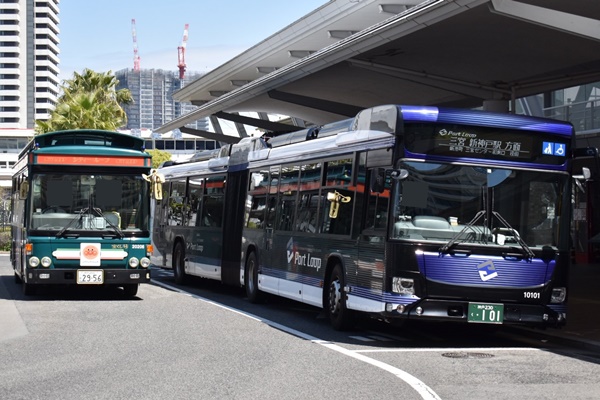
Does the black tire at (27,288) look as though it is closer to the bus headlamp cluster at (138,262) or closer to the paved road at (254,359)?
the paved road at (254,359)

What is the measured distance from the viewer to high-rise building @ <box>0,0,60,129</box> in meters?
192

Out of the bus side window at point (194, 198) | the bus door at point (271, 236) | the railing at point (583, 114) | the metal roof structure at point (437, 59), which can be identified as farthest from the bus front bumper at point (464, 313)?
the railing at point (583, 114)

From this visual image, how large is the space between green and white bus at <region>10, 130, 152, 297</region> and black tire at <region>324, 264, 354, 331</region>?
5248mm

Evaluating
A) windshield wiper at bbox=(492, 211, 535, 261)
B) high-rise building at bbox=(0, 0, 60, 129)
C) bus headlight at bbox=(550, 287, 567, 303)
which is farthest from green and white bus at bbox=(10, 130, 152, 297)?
high-rise building at bbox=(0, 0, 60, 129)

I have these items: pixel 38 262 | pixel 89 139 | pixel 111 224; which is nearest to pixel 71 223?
pixel 111 224

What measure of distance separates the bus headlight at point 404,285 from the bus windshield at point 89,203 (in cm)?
785

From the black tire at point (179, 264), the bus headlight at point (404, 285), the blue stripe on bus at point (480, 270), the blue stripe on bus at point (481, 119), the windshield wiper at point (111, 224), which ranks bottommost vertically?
the black tire at point (179, 264)

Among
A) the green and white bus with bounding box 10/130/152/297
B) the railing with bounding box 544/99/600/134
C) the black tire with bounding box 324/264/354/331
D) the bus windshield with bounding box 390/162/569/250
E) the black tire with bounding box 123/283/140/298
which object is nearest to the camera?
the bus windshield with bounding box 390/162/569/250

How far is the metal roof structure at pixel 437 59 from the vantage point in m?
20.5

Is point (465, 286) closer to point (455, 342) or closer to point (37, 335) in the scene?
point (455, 342)

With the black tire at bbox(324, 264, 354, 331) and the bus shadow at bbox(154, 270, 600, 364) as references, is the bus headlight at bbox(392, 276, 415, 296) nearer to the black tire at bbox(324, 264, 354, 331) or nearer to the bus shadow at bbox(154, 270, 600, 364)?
the bus shadow at bbox(154, 270, 600, 364)

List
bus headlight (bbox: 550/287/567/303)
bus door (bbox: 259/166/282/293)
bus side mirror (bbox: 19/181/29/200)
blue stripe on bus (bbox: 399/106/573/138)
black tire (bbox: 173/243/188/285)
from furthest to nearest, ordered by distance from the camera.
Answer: black tire (bbox: 173/243/188/285) < bus side mirror (bbox: 19/181/29/200) < bus door (bbox: 259/166/282/293) < bus headlight (bbox: 550/287/567/303) < blue stripe on bus (bbox: 399/106/573/138)

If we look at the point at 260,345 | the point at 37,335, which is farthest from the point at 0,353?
the point at 260,345

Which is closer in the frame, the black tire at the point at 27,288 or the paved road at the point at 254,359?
the paved road at the point at 254,359
